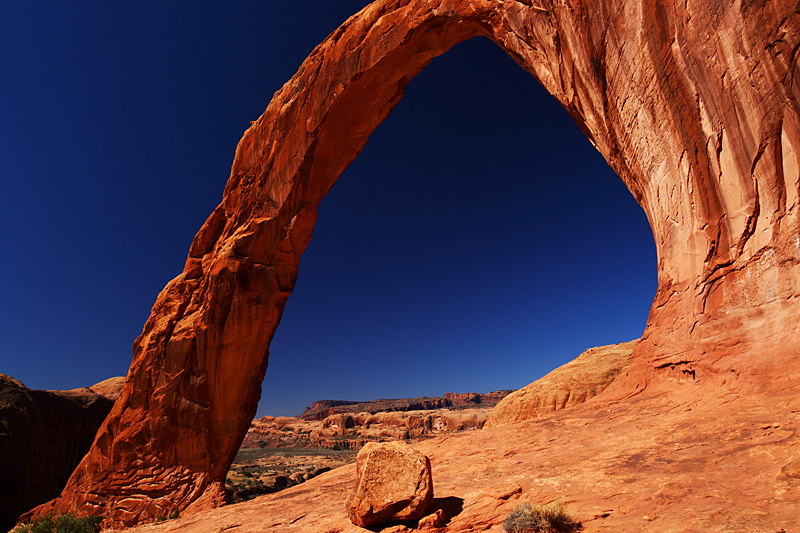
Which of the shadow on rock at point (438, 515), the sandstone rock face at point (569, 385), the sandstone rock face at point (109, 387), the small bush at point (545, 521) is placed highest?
the sandstone rock face at point (109, 387)

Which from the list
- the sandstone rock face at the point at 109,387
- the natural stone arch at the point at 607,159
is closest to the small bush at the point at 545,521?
the natural stone arch at the point at 607,159

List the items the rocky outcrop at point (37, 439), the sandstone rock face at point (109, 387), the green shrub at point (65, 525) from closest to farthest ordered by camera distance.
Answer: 1. the green shrub at point (65, 525)
2. the rocky outcrop at point (37, 439)
3. the sandstone rock face at point (109, 387)

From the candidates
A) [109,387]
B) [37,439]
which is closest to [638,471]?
[37,439]

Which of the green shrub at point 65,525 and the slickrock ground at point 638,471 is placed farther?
the green shrub at point 65,525

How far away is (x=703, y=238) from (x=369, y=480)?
238 inches

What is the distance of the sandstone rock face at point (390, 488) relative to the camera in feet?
14.3

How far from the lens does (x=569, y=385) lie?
49.1 feet

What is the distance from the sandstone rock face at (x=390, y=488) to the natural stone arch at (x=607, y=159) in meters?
4.53

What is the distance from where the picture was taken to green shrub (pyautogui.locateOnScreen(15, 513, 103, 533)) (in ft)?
36.0

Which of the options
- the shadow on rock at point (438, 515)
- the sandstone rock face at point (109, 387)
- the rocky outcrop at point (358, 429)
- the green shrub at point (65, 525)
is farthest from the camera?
the rocky outcrop at point (358, 429)

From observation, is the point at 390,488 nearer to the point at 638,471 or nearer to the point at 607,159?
the point at 638,471

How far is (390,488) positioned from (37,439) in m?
22.7

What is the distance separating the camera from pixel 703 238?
588 centimetres

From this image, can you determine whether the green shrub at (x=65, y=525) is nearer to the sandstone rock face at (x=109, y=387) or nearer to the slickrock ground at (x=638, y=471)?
the slickrock ground at (x=638, y=471)
